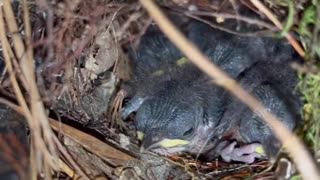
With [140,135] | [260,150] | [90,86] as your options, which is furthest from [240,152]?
[90,86]

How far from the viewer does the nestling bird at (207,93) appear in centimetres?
77

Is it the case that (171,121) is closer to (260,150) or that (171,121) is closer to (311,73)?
(260,150)

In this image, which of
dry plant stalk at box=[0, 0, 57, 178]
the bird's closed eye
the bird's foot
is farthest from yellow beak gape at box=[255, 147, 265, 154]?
dry plant stalk at box=[0, 0, 57, 178]

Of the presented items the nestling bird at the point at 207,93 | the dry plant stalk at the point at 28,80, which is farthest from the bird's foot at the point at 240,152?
the dry plant stalk at the point at 28,80

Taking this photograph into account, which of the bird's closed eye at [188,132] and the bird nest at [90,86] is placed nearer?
the bird nest at [90,86]

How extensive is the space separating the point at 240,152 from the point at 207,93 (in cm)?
10

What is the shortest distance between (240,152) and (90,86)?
0.26 metres

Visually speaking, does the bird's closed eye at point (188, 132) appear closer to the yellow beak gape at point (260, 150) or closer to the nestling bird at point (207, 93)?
the nestling bird at point (207, 93)

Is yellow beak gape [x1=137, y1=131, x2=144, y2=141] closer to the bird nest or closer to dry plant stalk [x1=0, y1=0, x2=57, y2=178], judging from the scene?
the bird nest

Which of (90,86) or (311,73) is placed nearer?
(311,73)

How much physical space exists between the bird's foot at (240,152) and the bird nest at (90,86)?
0.01m

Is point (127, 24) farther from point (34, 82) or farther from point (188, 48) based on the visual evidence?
point (188, 48)

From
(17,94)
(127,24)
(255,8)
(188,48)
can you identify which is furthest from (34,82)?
(188,48)

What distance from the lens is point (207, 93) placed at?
2.64ft
